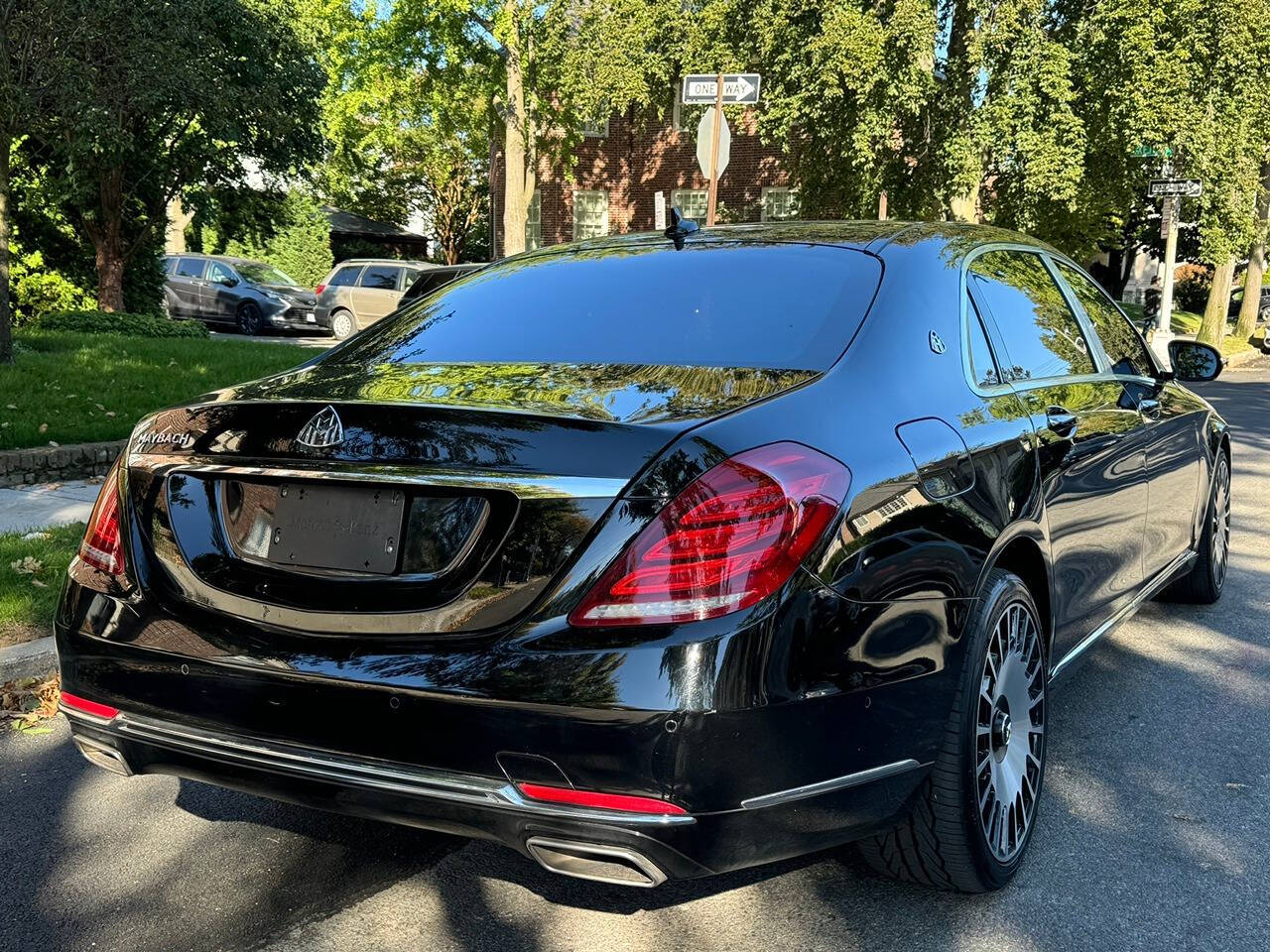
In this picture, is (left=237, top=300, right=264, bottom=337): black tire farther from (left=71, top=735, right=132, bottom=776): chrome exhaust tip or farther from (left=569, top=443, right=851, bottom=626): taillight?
(left=569, top=443, right=851, bottom=626): taillight

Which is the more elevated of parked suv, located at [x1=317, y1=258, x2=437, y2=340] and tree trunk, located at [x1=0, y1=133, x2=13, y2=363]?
tree trunk, located at [x1=0, y1=133, x2=13, y2=363]

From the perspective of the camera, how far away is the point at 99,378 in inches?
402

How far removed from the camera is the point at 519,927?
272 cm

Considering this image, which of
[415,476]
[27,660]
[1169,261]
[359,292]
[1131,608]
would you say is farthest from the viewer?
[359,292]

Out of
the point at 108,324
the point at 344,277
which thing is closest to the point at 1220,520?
the point at 108,324

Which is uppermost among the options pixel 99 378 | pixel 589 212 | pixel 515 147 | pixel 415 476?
pixel 515 147

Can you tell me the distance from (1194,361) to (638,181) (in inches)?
1197

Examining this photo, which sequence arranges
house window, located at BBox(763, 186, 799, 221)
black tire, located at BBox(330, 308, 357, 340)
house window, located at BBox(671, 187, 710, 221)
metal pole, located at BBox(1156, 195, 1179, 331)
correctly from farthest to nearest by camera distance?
house window, located at BBox(671, 187, 710, 221), house window, located at BBox(763, 186, 799, 221), black tire, located at BBox(330, 308, 357, 340), metal pole, located at BBox(1156, 195, 1179, 331)

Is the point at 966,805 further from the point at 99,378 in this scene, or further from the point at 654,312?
the point at 99,378

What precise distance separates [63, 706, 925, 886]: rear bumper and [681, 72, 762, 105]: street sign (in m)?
7.76

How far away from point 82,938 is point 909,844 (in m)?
1.90

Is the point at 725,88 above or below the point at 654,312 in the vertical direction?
above

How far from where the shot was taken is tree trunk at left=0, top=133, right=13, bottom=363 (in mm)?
9906

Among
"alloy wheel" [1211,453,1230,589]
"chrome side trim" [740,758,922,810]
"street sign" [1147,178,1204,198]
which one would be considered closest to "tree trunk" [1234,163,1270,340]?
"street sign" [1147,178,1204,198]
